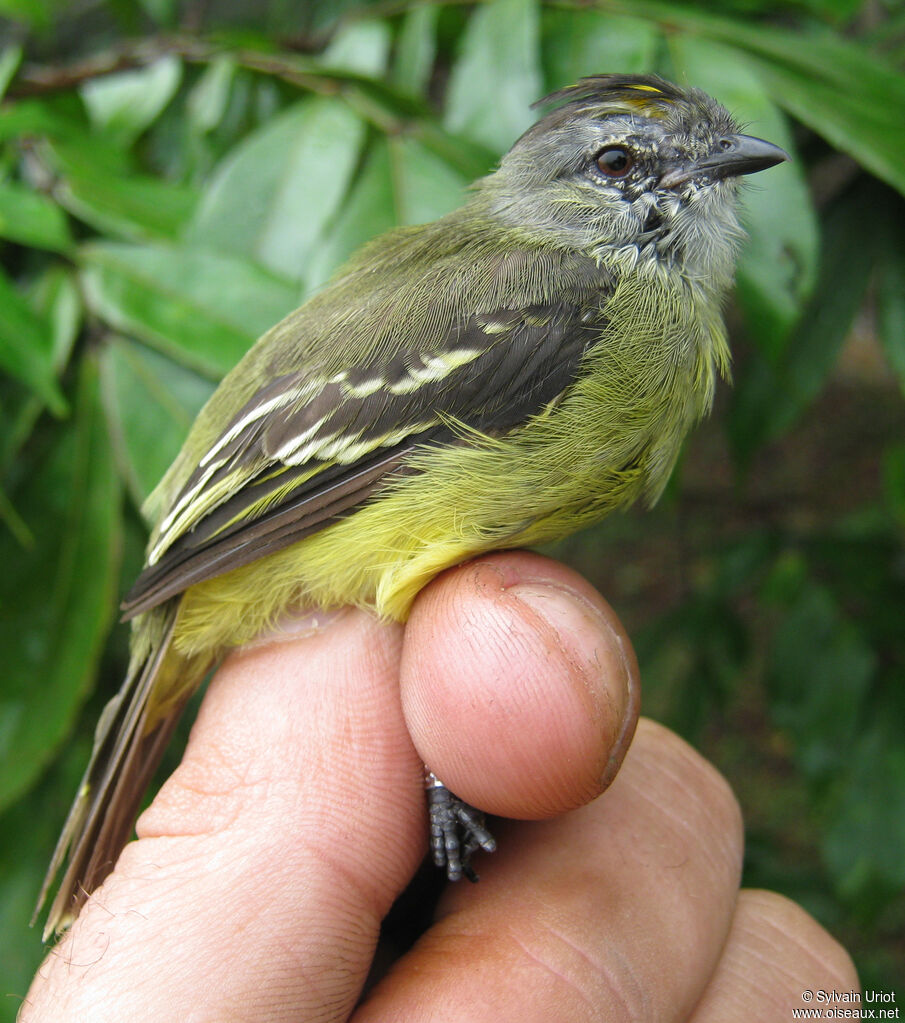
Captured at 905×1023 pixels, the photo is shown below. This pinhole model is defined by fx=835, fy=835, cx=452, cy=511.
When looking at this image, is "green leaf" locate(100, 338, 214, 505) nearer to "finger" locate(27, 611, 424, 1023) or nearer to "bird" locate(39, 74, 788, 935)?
"bird" locate(39, 74, 788, 935)

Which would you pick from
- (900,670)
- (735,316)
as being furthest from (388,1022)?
(735,316)

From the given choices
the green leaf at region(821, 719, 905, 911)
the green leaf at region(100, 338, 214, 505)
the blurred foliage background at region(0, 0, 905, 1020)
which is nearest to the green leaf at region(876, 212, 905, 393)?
the blurred foliage background at region(0, 0, 905, 1020)

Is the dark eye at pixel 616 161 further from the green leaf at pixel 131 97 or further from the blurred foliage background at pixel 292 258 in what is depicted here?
the green leaf at pixel 131 97

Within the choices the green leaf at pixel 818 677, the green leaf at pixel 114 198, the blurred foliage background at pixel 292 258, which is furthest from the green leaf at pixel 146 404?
the green leaf at pixel 818 677

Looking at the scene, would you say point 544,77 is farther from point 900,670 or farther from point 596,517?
point 900,670

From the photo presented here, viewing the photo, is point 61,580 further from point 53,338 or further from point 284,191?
point 284,191

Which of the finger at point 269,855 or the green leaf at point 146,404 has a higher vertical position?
the green leaf at point 146,404

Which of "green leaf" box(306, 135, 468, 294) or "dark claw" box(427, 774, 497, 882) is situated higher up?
"green leaf" box(306, 135, 468, 294)
